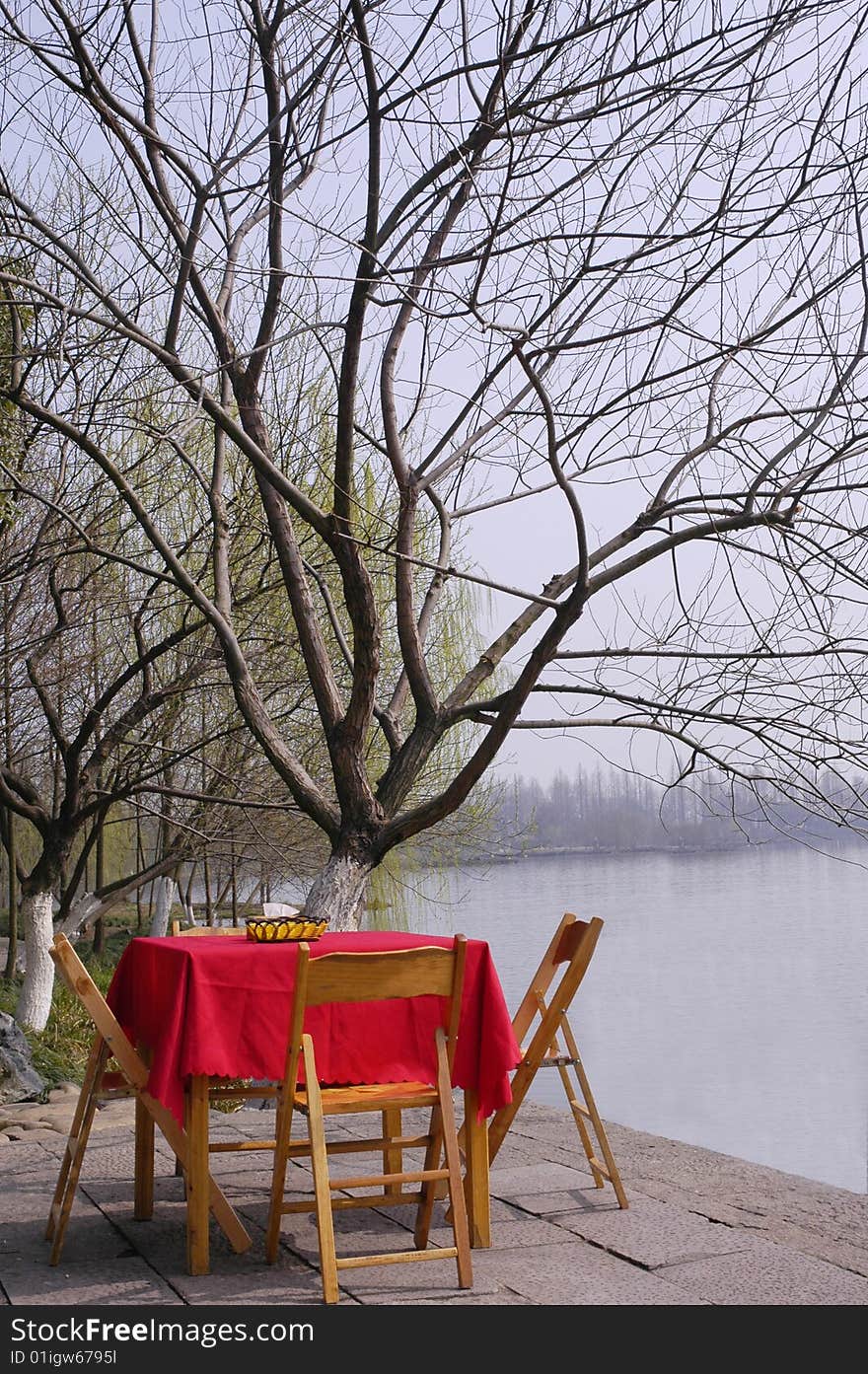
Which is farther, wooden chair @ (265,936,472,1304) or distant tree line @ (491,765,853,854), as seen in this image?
distant tree line @ (491,765,853,854)

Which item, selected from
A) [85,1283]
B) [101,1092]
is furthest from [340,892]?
[85,1283]

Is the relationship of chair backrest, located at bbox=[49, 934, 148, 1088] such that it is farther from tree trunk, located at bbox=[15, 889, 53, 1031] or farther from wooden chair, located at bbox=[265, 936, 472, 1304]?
tree trunk, located at bbox=[15, 889, 53, 1031]

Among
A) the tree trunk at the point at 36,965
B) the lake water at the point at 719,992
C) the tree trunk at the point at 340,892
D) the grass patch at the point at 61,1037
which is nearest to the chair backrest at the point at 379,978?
the lake water at the point at 719,992

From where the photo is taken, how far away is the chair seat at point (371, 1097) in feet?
10.4

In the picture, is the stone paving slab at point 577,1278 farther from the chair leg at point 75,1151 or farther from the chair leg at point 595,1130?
the chair leg at point 75,1151

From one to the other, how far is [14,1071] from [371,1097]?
12.0 feet

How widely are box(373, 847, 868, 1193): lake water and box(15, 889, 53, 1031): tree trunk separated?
3944 millimetres

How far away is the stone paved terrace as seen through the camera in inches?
122

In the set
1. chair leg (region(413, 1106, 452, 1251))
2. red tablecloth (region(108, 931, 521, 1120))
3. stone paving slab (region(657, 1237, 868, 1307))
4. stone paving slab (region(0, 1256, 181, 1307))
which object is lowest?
Answer: stone paving slab (region(0, 1256, 181, 1307))

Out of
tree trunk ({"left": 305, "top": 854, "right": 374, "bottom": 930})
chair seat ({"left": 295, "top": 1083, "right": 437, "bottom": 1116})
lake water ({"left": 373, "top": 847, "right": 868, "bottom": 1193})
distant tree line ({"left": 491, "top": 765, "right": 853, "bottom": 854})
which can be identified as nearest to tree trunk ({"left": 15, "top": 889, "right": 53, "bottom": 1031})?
lake water ({"left": 373, "top": 847, "right": 868, "bottom": 1193})

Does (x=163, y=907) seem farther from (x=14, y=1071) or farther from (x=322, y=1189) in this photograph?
(x=322, y=1189)

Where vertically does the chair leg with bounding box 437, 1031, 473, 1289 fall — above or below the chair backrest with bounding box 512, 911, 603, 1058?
below

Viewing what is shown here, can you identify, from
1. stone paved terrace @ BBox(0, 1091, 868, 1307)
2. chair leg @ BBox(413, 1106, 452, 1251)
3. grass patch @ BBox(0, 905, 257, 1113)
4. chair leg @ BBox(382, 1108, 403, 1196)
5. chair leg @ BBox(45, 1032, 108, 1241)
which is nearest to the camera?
stone paved terrace @ BBox(0, 1091, 868, 1307)

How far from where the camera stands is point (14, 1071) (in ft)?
20.5
